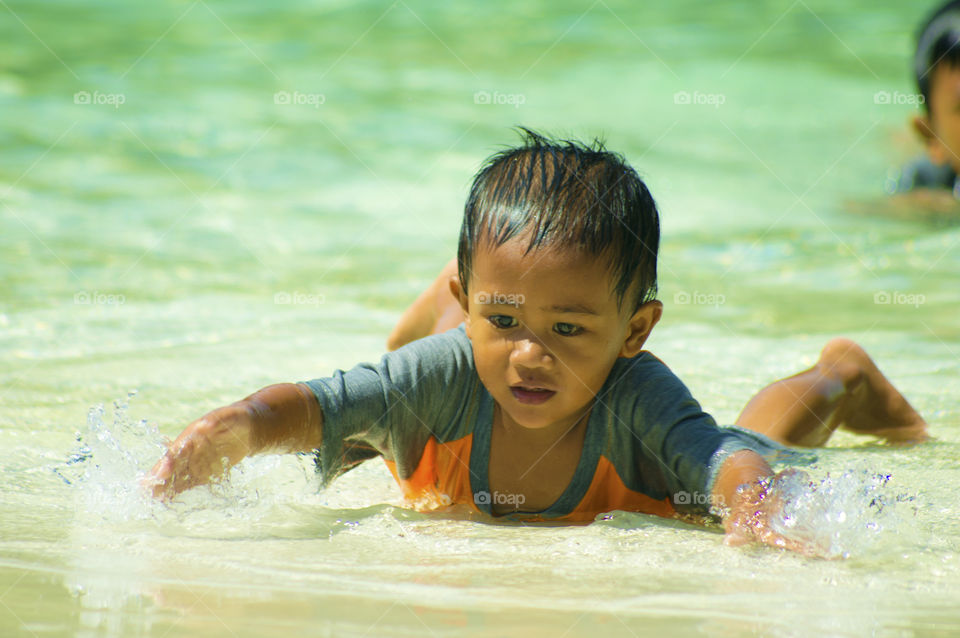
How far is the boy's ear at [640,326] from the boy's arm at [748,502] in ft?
1.19

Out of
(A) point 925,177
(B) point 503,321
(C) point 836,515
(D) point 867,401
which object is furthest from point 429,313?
(A) point 925,177

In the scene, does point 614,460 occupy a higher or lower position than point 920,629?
higher

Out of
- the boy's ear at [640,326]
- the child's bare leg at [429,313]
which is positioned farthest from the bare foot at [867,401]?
the child's bare leg at [429,313]

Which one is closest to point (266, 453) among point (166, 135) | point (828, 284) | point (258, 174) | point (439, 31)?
point (828, 284)

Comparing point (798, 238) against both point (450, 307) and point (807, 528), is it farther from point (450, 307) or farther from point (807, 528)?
point (807, 528)

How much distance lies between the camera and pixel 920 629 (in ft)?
5.43

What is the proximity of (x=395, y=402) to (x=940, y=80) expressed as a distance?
9.62 ft

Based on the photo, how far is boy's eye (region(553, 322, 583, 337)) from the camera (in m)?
2.27

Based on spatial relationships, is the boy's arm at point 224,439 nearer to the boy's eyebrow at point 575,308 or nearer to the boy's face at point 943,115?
the boy's eyebrow at point 575,308

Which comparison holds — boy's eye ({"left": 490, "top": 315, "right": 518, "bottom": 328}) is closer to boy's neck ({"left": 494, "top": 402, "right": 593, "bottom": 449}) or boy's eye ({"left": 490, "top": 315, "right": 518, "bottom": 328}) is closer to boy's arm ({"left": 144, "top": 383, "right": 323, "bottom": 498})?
boy's neck ({"left": 494, "top": 402, "right": 593, "bottom": 449})

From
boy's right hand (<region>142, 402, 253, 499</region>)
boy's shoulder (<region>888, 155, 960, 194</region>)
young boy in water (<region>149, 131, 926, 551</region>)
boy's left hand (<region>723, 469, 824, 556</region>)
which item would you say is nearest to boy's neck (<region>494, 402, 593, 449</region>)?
young boy in water (<region>149, 131, 926, 551</region>)

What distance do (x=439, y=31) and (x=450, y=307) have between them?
320 inches

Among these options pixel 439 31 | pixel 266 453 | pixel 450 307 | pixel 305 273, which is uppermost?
pixel 439 31

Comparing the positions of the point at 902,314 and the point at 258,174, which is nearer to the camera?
the point at 902,314
